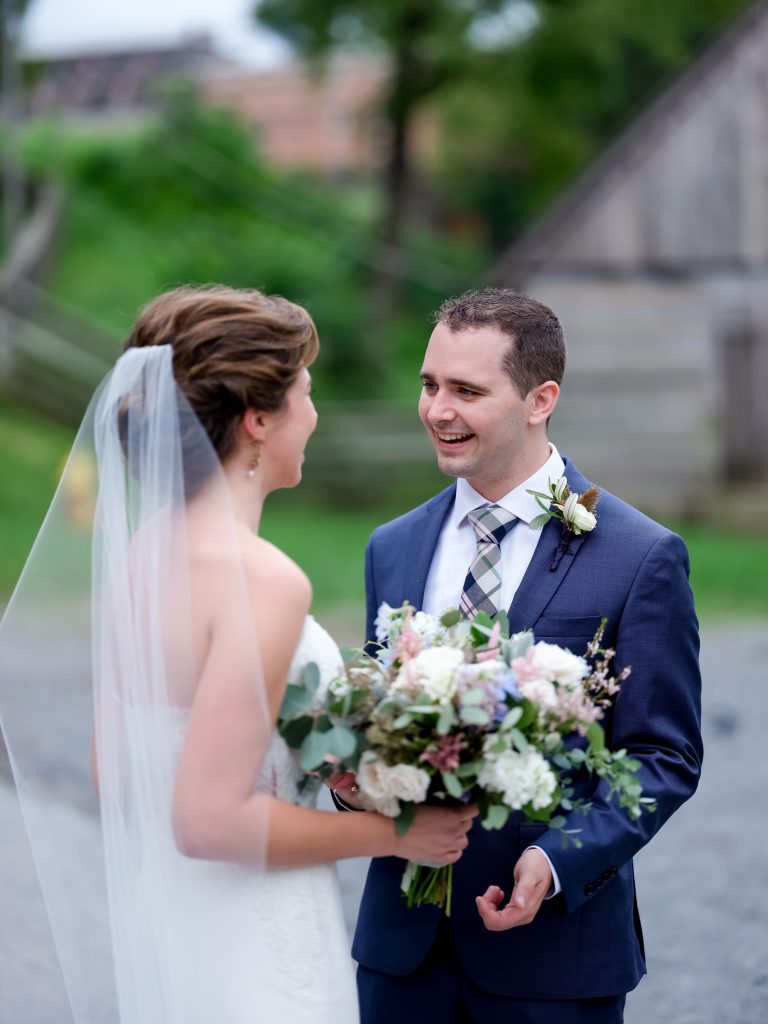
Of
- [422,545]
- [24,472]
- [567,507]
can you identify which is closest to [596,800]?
[567,507]

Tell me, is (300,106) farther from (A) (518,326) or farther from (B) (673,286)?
(A) (518,326)

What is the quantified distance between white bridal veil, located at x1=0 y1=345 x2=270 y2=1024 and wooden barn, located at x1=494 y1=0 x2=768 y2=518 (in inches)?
629

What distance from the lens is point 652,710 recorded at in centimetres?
277

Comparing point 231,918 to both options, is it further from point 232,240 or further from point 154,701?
point 232,240

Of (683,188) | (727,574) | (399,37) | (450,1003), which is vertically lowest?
(450,1003)

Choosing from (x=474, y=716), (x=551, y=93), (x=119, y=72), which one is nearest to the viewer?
(x=474, y=716)

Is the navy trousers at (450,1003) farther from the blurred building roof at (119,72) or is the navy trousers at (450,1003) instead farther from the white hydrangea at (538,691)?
the blurred building roof at (119,72)

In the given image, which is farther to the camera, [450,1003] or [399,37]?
[399,37]

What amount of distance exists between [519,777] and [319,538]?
13618 mm

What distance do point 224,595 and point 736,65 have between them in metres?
17.7

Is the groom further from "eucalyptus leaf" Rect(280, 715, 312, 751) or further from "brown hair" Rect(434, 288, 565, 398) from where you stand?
"eucalyptus leaf" Rect(280, 715, 312, 751)

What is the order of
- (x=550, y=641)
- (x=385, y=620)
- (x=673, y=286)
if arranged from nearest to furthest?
(x=385, y=620)
(x=550, y=641)
(x=673, y=286)

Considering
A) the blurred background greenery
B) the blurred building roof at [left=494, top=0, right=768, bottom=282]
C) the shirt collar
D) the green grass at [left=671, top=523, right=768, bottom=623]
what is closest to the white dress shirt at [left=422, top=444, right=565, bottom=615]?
the shirt collar

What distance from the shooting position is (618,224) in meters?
18.6
